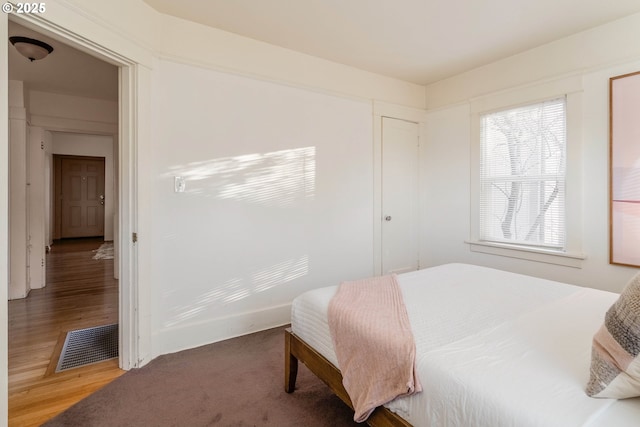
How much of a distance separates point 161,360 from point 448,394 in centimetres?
210

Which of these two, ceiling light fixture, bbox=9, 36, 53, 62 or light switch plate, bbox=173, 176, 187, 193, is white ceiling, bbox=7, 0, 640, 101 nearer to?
ceiling light fixture, bbox=9, 36, 53, 62

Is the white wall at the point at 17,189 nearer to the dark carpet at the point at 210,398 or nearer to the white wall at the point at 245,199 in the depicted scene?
the white wall at the point at 245,199

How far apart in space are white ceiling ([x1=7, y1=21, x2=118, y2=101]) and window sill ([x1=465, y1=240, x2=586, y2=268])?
4217 mm

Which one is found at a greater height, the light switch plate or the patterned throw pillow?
the light switch plate

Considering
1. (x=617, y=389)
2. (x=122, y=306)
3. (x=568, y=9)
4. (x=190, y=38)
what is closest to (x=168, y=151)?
(x=190, y=38)

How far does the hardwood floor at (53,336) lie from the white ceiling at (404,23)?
261 cm

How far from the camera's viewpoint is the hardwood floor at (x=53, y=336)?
6.27ft

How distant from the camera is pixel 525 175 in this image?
315 centimetres

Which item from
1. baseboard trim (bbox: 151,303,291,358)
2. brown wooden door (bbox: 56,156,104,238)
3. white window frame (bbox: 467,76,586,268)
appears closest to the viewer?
baseboard trim (bbox: 151,303,291,358)

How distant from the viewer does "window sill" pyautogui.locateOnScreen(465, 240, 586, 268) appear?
110 inches

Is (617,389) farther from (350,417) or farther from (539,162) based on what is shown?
(539,162)

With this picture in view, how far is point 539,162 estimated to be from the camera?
3.04m

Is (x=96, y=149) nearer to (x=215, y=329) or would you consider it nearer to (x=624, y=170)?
(x=215, y=329)

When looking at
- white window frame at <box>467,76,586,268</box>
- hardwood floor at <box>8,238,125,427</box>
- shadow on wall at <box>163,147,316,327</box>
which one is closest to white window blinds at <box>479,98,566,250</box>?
white window frame at <box>467,76,586,268</box>
